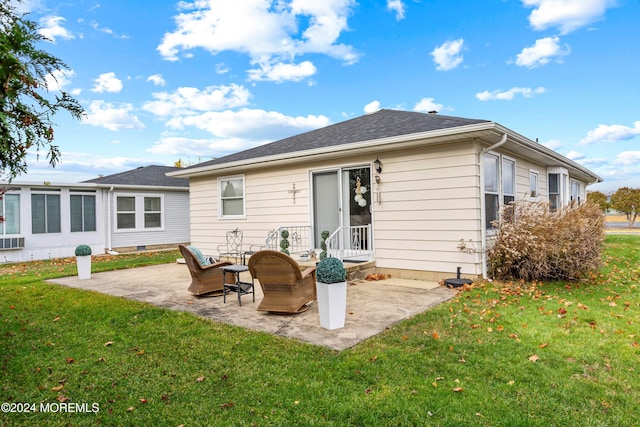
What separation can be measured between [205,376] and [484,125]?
18.4 ft

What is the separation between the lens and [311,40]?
13000 millimetres

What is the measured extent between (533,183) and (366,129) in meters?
5.16

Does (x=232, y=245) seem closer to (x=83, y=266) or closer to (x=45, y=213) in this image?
(x=83, y=266)

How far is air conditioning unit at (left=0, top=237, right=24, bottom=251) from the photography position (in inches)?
492

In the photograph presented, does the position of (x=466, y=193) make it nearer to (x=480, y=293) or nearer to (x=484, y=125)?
(x=484, y=125)

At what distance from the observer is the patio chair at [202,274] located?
6293mm

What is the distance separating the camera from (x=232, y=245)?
1095 cm

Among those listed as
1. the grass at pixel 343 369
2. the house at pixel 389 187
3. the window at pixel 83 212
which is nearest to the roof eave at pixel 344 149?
the house at pixel 389 187

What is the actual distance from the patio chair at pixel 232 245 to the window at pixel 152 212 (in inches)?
262

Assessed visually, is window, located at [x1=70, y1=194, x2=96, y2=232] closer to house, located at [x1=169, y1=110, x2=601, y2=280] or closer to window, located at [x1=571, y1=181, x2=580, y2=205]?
house, located at [x1=169, y1=110, x2=601, y2=280]

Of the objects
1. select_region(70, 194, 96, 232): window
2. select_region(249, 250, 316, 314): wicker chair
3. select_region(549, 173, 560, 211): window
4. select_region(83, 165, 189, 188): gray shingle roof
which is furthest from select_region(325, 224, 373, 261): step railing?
select_region(70, 194, 96, 232): window

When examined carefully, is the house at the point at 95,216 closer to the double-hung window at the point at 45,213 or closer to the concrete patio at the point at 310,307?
the double-hung window at the point at 45,213

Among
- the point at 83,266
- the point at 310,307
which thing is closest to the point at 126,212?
the point at 83,266

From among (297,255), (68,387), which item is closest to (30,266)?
(297,255)
